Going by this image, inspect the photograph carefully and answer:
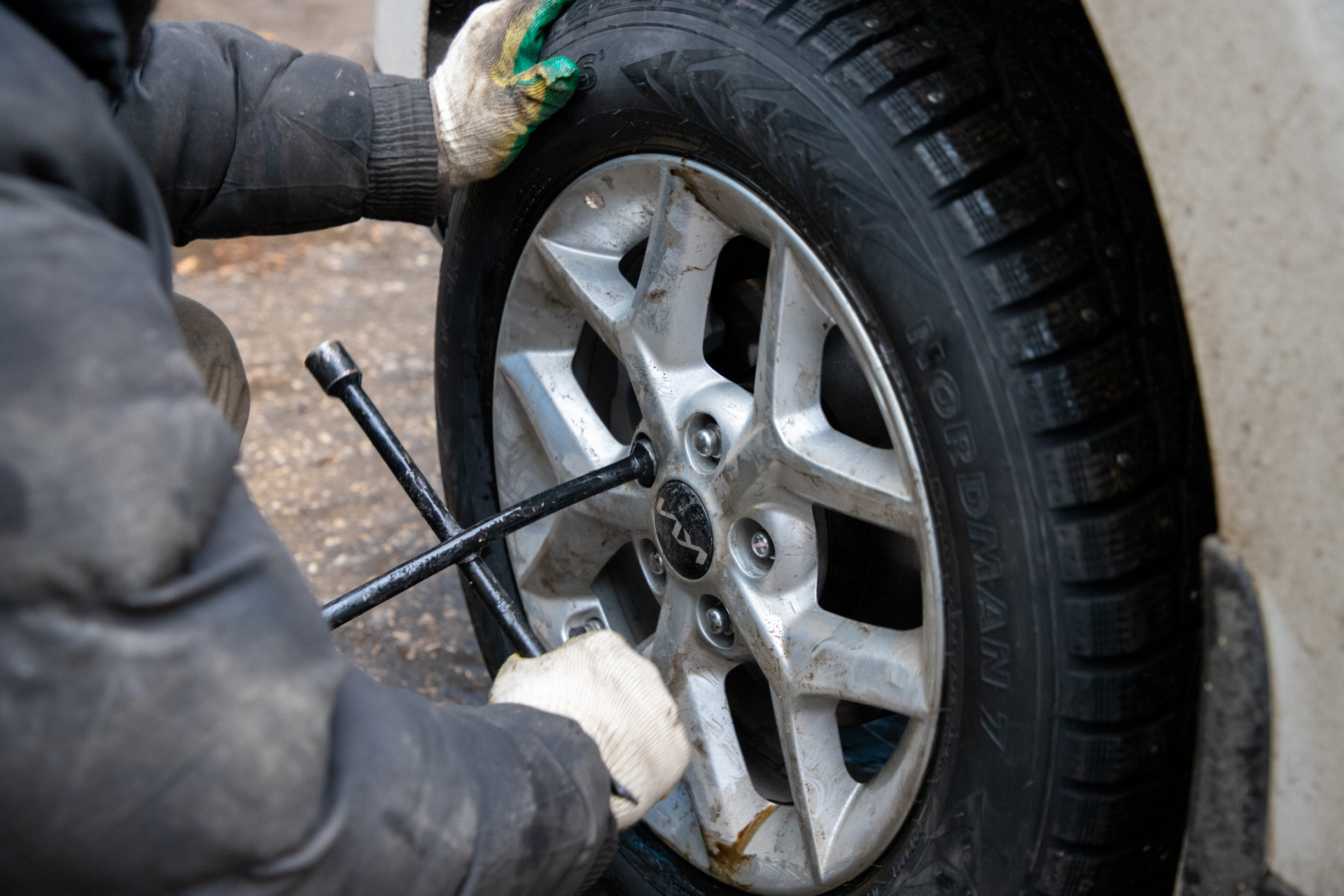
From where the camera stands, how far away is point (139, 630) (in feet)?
2.27

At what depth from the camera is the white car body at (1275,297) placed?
0.75m

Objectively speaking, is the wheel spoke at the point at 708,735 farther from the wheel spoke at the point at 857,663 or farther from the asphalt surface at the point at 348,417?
the asphalt surface at the point at 348,417

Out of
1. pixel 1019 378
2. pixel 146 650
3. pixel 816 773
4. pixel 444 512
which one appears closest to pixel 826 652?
pixel 816 773

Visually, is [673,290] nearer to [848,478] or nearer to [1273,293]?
[848,478]

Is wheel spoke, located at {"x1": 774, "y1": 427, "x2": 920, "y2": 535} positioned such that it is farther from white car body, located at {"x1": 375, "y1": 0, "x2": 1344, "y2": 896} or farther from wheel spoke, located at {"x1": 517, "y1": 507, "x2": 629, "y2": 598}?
wheel spoke, located at {"x1": 517, "y1": 507, "x2": 629, "y2": 598}

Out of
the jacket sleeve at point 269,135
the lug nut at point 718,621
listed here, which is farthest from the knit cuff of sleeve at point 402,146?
the lug nut at point 718,621

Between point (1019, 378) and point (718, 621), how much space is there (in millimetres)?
594

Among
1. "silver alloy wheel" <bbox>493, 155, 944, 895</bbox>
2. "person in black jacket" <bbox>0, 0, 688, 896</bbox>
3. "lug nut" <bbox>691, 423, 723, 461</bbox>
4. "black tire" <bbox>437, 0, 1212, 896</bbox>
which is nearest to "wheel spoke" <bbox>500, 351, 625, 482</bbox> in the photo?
"silver alloy wheel" <bbox>493, 155, 944, 895</bbox>

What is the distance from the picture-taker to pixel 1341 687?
789mm

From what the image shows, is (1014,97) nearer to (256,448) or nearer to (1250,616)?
(1250,616)

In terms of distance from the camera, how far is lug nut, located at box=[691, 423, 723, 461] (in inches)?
52.9

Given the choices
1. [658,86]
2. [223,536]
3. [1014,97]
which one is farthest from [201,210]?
[1014,97]

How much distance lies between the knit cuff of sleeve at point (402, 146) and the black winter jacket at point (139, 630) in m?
0.76

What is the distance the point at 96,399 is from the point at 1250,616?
81 cm
